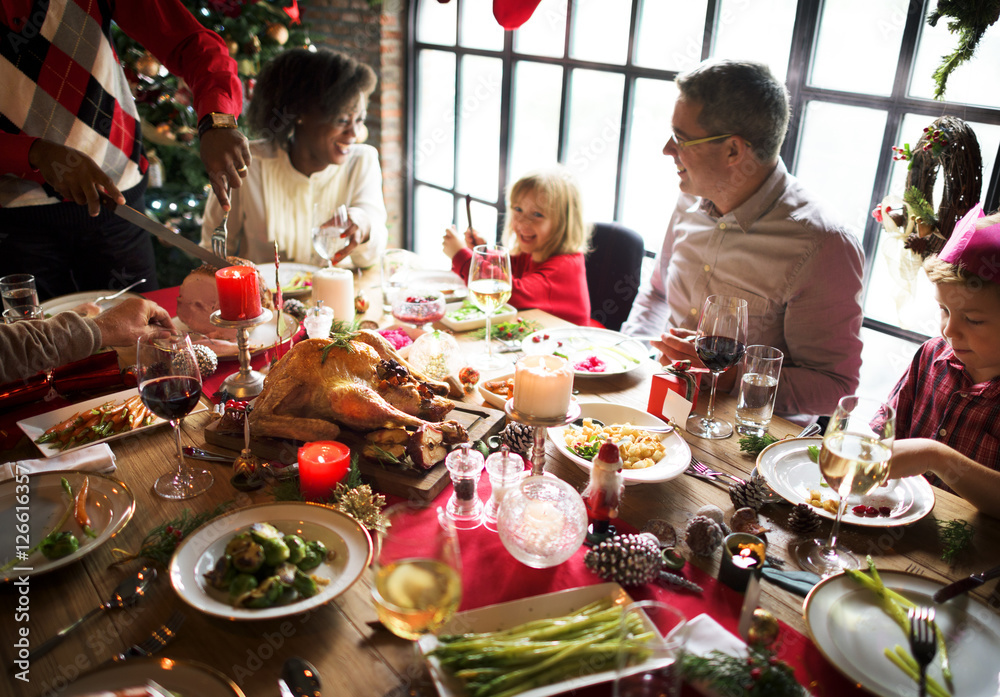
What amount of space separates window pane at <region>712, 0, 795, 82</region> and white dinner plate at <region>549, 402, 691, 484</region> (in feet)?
6.45

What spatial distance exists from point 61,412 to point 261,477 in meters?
0.53

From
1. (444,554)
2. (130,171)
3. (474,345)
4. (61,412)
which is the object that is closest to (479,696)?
(444,554)

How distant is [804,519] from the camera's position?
115 centimetres

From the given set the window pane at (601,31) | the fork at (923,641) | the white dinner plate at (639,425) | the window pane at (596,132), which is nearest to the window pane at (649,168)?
the window pane at (596,132)

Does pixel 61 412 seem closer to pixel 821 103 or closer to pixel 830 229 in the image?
pixel 830 229

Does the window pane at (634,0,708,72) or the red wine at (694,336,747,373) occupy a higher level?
the window pane at (634,0,708,72)

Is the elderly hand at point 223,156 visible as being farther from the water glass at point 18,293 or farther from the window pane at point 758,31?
the window pane at point 758,31

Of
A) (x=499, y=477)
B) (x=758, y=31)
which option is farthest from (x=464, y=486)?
(x=758, y=31)

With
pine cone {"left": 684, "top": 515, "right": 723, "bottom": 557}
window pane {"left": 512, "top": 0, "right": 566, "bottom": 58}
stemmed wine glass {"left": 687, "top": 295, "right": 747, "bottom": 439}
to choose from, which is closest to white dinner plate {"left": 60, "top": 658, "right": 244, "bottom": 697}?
pine cone {"left": 684, "top": 515, "right": 723, "bottom": 557}

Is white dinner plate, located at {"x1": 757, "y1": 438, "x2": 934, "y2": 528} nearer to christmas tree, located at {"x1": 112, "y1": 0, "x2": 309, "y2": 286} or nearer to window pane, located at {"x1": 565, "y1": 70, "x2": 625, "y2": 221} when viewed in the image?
window pane, located at {"x1": 565, "y1": 70, "x2": 625, "y2": 221}

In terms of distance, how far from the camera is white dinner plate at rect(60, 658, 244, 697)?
2.62ft

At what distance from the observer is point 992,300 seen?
4.70ft

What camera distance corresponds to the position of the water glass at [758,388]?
147 cm

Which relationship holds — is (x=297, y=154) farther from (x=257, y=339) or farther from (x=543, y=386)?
(x=543, y=386)
